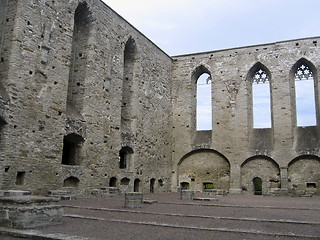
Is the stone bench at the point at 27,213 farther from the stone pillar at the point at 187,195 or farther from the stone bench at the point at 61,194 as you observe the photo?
the stone pillar at the point at 187,195

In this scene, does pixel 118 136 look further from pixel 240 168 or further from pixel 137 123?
pixel 240 168

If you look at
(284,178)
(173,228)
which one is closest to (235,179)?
(284,178)

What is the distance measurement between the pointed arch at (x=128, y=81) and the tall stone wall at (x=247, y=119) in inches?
172

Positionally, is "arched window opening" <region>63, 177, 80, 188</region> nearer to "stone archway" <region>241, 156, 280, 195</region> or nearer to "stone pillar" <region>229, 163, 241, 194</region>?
"stone pillar" <region>229, 163, 241, 194</region>

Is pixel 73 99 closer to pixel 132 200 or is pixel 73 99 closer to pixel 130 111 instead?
pixel 130 111

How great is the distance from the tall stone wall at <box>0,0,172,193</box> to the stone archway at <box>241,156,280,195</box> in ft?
15.0

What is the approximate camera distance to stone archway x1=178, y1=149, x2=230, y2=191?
755 inches

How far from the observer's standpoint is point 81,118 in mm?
13375

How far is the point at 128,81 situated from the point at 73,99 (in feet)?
13.6

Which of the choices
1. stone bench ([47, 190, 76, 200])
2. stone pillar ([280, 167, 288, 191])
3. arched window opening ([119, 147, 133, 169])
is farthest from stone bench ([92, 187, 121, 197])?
stone pillar ([280, 167, 288, 191])

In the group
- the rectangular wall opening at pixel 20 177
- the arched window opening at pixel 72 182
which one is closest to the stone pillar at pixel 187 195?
the arched window opening at pixel 72 182

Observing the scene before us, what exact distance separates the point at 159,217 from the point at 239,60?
48.0 feet

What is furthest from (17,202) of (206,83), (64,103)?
(206,83)

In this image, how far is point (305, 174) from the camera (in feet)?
57.9
